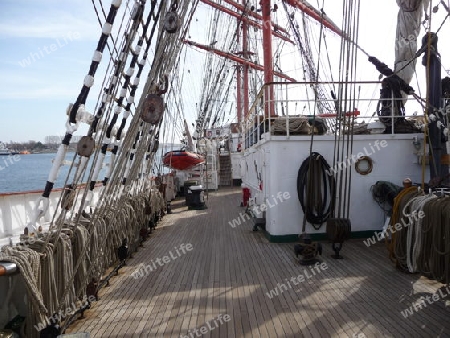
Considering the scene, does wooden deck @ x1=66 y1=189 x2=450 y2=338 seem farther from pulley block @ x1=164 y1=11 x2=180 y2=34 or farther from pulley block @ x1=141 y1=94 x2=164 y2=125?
pulley block @ x1=164 y1=11 x2=180 y2=34

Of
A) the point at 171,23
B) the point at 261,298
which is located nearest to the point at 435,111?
the point at 261,298

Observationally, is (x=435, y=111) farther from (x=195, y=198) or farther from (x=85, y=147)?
(x=195, y=198)

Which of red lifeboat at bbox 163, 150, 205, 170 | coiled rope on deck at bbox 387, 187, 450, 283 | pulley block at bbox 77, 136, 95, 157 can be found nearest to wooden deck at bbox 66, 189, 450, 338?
coiled rope on deck at bbox 387, 187, 450, 283

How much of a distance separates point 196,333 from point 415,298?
266cm

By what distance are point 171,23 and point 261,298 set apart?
13.0ft

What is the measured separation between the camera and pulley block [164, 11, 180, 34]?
17.0 feet

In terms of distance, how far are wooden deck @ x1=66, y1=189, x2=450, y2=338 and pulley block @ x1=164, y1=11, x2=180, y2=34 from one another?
363 centimetres

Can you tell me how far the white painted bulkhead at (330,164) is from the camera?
746cm

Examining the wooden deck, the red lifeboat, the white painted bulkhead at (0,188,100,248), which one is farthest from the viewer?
the red lifeboat

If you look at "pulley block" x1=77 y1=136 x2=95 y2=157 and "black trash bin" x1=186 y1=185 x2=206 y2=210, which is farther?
"black trash bin" x1=186 y1=185 x2=206 y2=210

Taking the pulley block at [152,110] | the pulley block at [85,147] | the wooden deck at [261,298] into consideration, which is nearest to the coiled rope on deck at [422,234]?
the wooden deck at [261,298]

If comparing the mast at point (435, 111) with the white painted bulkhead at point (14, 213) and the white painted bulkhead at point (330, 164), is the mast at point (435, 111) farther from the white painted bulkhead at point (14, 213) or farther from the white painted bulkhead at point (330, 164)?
the white painted bulkhead at point (14, 213)

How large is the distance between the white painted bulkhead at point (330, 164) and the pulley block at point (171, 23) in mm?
3090

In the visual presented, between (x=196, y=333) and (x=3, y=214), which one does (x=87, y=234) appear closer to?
(x=196, y=333)
